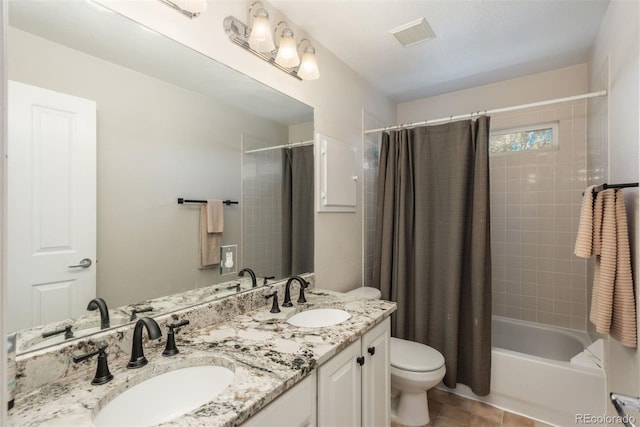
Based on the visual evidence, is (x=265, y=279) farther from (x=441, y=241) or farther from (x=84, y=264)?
(x=441, y=241)

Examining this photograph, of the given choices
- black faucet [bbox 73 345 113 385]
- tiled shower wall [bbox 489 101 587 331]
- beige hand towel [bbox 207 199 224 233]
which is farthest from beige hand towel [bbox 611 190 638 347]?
black faucet [bbox 73 345 113 385]

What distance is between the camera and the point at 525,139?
2.62m

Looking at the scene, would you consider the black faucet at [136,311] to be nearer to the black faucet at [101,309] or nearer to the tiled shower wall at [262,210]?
the black faucet at [101,309]

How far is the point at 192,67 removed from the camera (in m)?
1.25

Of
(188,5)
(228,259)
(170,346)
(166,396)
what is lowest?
(166,396)

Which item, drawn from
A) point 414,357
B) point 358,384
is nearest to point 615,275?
point 414,357

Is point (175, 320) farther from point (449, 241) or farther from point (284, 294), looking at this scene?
point (449, 241)

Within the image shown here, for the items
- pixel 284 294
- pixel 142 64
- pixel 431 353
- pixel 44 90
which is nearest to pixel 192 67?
pixel 142 64

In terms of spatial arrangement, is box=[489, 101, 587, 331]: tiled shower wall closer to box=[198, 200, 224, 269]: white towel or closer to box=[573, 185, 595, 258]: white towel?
box=[573, 185, 595, 258]: white towel

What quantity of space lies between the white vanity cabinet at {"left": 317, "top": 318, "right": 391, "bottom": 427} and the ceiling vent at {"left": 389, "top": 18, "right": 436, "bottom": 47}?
175 cm

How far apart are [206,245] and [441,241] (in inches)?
65.8

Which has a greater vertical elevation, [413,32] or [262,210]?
[413,32]

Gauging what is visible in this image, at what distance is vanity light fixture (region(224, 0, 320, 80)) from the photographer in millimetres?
1370

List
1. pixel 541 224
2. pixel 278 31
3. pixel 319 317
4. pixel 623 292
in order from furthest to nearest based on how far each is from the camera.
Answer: pixel 541 224
pixel 278 31
pixel 319 317
pixel 623 292
